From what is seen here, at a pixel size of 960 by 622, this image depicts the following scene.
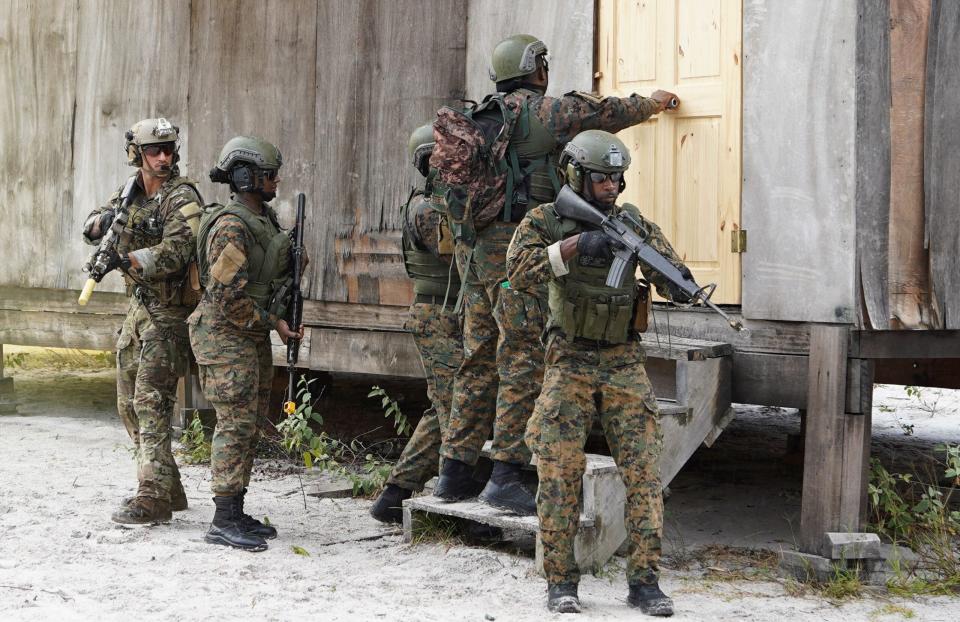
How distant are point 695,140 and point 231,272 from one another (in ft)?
7.92

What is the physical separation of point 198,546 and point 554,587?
1.88 m

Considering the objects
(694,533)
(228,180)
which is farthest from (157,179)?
(694,533)

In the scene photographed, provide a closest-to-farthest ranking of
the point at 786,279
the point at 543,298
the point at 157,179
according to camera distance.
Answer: the point at 543,298 → the point at 786,279 → the point at 157,179

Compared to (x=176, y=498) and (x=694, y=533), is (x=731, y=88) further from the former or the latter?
(x=176, y=498)

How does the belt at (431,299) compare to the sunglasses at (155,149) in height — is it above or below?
below

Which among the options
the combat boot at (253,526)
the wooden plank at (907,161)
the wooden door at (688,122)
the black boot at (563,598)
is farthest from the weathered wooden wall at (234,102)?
the black boot at (563,598)

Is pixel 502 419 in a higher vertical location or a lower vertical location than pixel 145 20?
lower

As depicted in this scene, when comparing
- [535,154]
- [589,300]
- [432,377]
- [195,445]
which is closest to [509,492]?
[432,377]

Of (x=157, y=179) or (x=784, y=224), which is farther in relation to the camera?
(x=157, y=179)

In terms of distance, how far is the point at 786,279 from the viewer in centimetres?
575

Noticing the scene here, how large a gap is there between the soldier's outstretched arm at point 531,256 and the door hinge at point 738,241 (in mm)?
1375

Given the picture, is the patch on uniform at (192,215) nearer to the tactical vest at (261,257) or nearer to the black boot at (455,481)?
the tactical vest at (261,257)

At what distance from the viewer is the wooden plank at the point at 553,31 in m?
6.54

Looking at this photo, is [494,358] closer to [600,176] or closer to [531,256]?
[531,256]
